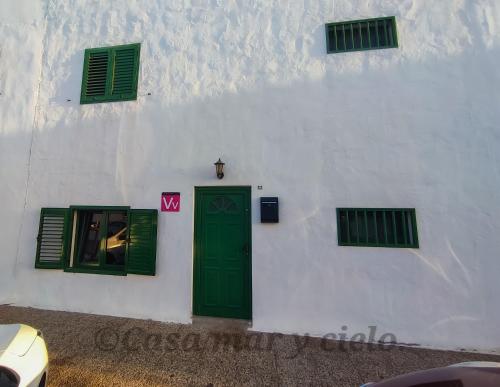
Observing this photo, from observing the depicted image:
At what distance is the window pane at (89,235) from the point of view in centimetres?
488

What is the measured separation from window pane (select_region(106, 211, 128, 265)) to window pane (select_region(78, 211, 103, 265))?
229 mm

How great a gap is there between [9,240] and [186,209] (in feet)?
12.2

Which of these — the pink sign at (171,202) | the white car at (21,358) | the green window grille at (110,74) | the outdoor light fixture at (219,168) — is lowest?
the white car at (21,358)

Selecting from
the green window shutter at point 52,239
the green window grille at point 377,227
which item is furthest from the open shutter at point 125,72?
the green window grille at point 377,227

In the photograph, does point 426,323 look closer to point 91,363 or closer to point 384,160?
point 384,160

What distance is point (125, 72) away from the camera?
5.06 m

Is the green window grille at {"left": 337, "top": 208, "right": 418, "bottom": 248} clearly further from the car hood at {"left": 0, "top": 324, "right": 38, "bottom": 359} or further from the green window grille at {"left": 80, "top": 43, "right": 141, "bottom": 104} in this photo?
the green window grille at {"left": 80, "top": 43, "right": 141, "bottom": 104}

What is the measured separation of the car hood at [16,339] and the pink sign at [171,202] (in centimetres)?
237

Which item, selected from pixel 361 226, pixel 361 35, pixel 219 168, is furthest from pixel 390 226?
pixel 361 35

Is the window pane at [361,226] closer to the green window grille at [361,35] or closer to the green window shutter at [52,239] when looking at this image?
the green window grille at [361,35]

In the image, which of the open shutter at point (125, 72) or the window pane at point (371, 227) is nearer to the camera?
the window pane at point (371, 227)

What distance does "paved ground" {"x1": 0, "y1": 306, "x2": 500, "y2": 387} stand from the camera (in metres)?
3.02

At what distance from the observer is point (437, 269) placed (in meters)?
3.80

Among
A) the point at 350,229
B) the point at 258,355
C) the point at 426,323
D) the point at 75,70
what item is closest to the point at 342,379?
the point at 258,355
